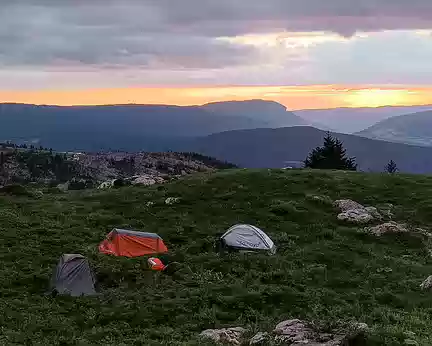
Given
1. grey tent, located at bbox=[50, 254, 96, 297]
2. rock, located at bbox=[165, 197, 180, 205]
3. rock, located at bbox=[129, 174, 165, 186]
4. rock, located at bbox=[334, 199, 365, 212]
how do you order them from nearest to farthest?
grey tent, located at bbox=[50, 254, 96, 297] < rock, located at bbox=[334, 199, 365, 212] < rock, located at bbox=[165, 197, 180, 205] < rock, located at bbox=[129, 174, 165, 186]

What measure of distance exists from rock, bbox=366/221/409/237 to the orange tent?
1454 centimetres

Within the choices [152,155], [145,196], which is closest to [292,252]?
[145,196]

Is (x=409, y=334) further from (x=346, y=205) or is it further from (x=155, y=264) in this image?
(x=346, y=205)

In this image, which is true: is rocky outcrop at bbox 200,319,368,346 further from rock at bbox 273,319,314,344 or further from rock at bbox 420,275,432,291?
rock at bbox 420,275,432,291

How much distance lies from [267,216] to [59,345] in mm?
23754

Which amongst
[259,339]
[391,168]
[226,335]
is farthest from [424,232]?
[391,168]

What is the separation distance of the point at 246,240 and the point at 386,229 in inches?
414

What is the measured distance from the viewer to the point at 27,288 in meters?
27.3

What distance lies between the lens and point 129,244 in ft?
110

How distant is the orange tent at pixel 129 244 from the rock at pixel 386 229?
47.7 feet

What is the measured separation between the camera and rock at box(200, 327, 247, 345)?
755 inches

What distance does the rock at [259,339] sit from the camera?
18062 millimetres

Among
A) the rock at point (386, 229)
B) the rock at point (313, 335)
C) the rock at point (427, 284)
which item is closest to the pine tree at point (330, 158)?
the rock at point (386, 229)

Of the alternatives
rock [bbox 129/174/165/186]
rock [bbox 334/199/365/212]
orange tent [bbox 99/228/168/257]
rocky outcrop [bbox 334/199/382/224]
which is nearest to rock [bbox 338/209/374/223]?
rocky outcrop [bbox 334/199/382/224]
